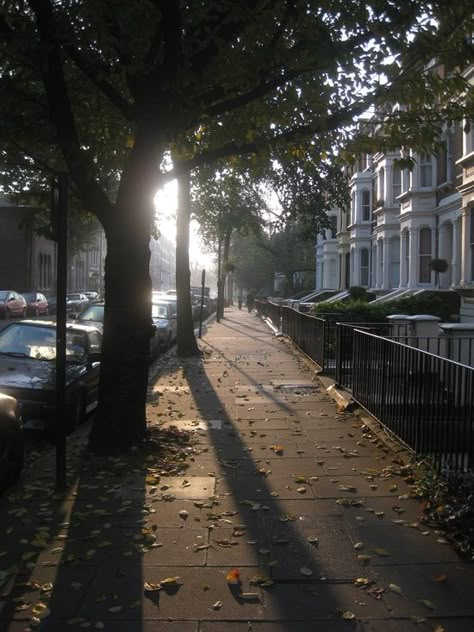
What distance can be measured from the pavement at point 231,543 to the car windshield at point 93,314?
995cm

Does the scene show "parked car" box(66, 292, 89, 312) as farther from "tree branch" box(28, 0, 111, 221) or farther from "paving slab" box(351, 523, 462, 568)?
"paving slab" box(351, 523, 462, 568)

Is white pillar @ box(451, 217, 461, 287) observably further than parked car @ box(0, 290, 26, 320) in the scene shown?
No

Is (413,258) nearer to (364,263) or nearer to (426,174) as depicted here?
(426,174)

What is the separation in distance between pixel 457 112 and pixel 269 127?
7.91ft

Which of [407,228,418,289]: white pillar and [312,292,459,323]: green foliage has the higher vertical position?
[407,228,418,289]: white pillar

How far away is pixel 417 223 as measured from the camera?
2364cm

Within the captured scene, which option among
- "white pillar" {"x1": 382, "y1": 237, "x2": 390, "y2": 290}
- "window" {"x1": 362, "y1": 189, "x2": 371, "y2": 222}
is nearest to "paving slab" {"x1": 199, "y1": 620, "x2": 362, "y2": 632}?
"white pillar" {"x1": 382, "y1": 237, "x2": 390, "y2": 290}

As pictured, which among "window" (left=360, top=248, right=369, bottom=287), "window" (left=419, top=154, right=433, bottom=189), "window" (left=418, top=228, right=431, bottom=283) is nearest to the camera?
"window" (left=419, top=154, right=433, bottom=189)

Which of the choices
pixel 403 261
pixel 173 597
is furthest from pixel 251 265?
pixel 173 597

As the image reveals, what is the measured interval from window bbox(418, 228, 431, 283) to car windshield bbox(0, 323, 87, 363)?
1662 cm

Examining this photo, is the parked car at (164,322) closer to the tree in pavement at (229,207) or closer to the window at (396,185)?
the tree in pavement at (229,207)

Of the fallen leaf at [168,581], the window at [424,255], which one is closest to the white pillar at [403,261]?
the window at [424,255]

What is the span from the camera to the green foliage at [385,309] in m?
16.7

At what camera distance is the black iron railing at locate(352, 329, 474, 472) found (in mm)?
5844
